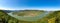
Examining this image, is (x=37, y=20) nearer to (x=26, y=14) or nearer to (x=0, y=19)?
(x=26, y=14)

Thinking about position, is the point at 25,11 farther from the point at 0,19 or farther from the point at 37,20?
the point at 0,19

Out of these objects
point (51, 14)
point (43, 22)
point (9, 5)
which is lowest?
point (43, 22)

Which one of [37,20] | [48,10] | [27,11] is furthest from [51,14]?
[27,11]

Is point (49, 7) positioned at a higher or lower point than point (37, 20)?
higher

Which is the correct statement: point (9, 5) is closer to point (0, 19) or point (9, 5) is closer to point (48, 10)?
point (0, 19)

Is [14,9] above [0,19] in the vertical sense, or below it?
above

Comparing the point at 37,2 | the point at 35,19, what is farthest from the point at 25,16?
the point at 37,2

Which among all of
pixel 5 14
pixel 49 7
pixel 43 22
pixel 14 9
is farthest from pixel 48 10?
pixel 5 14
